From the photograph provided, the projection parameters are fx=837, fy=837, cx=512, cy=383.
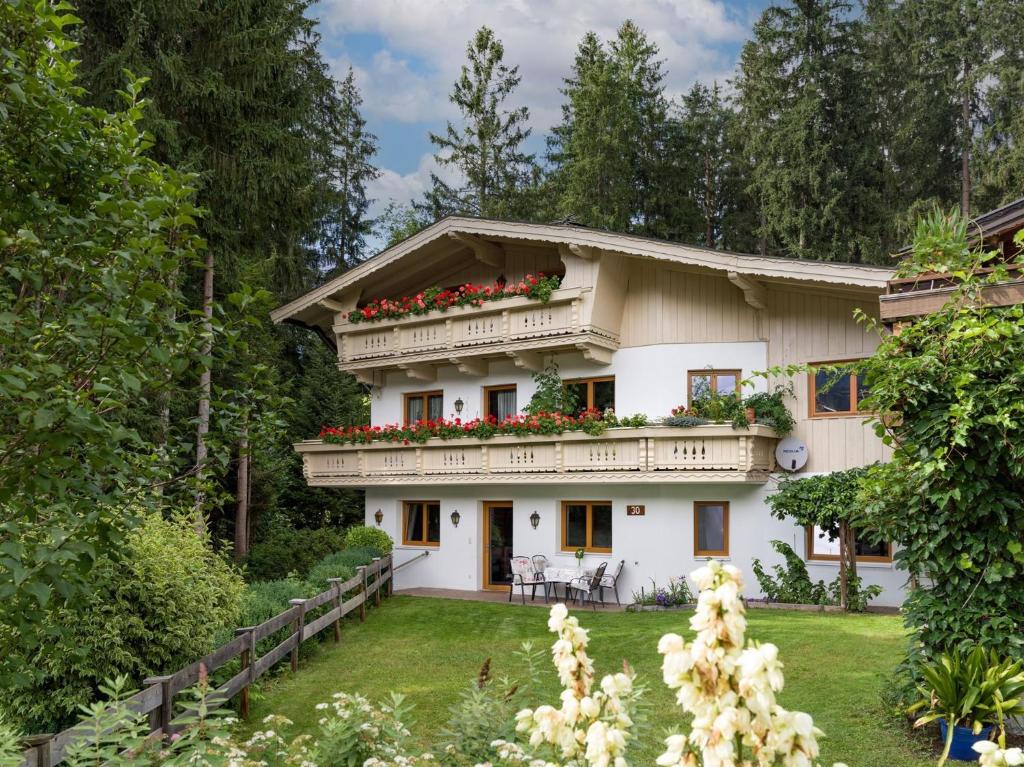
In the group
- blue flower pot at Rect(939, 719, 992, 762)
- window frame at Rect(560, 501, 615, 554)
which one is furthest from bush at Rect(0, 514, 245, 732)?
window frame at Rect(560, 501, 615, 554)

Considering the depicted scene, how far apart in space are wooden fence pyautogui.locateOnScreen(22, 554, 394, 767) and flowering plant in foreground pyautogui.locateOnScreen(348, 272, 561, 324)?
6.89 meters

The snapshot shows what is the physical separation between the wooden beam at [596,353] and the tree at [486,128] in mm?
20231

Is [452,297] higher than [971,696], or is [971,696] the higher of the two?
[452,297]

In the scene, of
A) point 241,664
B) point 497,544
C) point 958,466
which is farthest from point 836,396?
point 241,664

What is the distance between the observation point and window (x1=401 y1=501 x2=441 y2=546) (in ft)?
73.3

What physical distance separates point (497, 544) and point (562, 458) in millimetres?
3737

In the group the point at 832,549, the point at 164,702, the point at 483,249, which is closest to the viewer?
the point at 164,702

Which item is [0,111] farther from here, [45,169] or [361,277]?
[361,277]

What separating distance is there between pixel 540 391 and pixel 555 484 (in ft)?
7.63

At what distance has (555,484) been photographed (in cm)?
1983

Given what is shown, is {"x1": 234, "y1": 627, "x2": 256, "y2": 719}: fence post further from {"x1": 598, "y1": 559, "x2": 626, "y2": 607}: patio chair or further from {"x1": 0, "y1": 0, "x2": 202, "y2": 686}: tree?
{"x1": 598, "y1": 559, "x2": 626, "y2": 607}: patio chair

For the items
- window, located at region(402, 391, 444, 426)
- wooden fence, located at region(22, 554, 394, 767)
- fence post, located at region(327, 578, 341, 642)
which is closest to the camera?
wooden fence, located at region(22, 554, 394, 767)

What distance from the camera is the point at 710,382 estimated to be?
61.5 ft

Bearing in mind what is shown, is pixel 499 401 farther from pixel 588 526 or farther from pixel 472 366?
pixel 588 526
